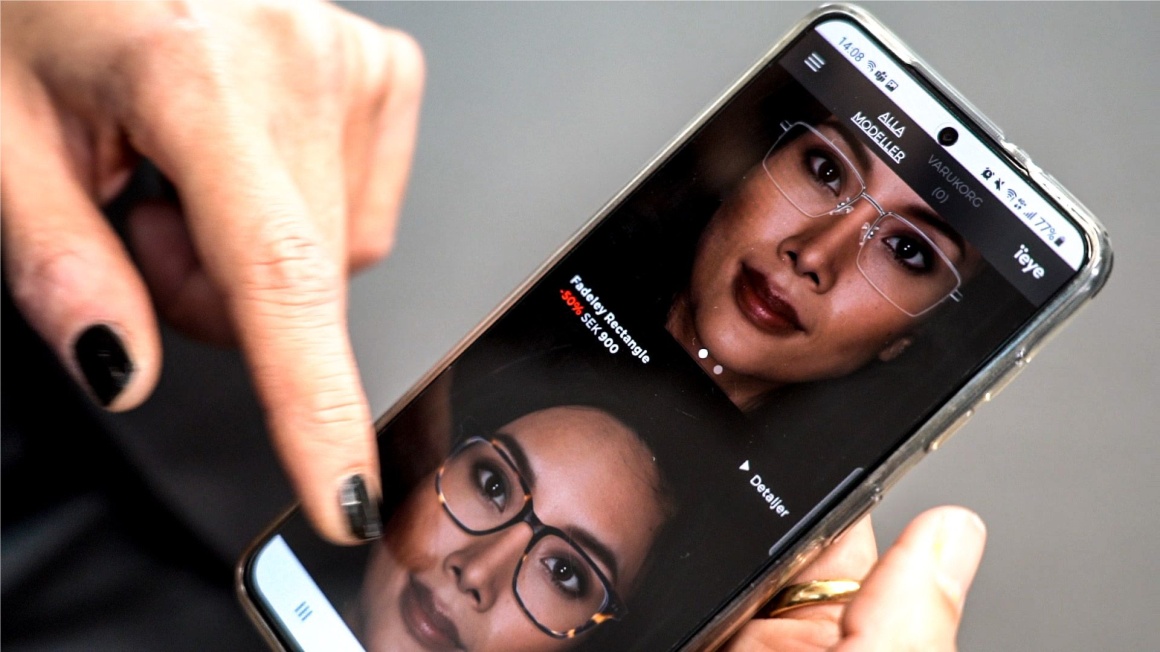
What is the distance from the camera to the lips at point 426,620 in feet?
1.27

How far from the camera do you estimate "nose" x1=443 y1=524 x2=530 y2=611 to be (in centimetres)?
39

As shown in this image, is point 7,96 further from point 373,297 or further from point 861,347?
point 861,347

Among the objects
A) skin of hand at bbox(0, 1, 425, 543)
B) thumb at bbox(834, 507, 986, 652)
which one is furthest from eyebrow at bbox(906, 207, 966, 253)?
skin of hand at bbox(0, 1, 425, 543)

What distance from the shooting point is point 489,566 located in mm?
388

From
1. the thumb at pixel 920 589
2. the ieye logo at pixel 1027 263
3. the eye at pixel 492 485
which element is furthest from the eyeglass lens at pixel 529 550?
the ieye logo at pixel 1027 263

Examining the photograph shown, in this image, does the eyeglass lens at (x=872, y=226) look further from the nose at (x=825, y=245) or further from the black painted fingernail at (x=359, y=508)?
the black painted fingernail at (x=359, y=508)

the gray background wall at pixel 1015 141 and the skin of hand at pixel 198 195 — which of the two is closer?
the skin of hand at pixel 198 195

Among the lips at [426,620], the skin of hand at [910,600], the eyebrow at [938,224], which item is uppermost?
the eyebrow at [938,224]

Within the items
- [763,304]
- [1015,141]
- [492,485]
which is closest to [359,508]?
[492,485]

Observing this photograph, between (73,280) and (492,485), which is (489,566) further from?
(73,280)

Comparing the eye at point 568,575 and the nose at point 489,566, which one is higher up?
the eye at point 568,575

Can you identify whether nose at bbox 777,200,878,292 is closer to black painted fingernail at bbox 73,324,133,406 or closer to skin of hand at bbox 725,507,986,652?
skin of hand at bbox 725,507,986,652

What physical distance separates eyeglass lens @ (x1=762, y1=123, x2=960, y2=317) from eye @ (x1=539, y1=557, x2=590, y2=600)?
0.16 meters

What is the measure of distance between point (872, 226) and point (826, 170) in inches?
1.2
